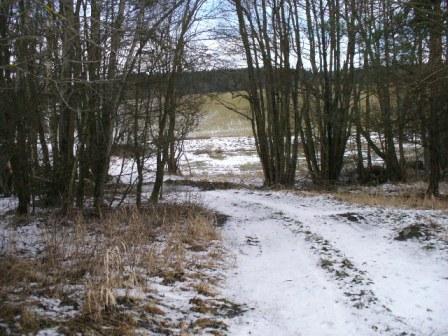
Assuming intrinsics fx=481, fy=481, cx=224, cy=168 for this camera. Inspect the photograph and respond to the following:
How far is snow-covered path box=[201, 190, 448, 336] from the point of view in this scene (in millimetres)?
4828

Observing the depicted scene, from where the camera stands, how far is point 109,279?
16.9ft

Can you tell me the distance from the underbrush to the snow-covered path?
1.73ft

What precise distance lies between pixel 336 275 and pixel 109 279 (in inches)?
112

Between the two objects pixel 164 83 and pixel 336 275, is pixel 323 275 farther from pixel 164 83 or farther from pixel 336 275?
pixel 164 83

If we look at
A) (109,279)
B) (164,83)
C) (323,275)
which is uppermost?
(164,83)

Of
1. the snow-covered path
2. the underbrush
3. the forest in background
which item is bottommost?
the snow-covered path

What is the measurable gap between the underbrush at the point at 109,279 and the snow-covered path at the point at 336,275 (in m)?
0.53

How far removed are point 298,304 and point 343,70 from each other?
1626 centimetres

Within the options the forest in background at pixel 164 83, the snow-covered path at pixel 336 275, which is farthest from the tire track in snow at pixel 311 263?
the forest in background at pixel 164 83

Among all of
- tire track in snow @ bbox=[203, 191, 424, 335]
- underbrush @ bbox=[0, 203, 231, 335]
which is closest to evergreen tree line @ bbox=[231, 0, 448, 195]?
tire track in snow @ bbox=[203, 191, 424, 335]

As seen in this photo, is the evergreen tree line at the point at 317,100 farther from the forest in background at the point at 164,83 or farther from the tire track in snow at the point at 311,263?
the tire track in snow at the point at 311,263

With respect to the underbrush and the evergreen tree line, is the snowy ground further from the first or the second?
the evergreen tree line

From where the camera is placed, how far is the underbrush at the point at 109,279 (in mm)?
4328

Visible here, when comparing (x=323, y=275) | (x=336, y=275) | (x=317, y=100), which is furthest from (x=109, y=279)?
(x=317, y=100)
